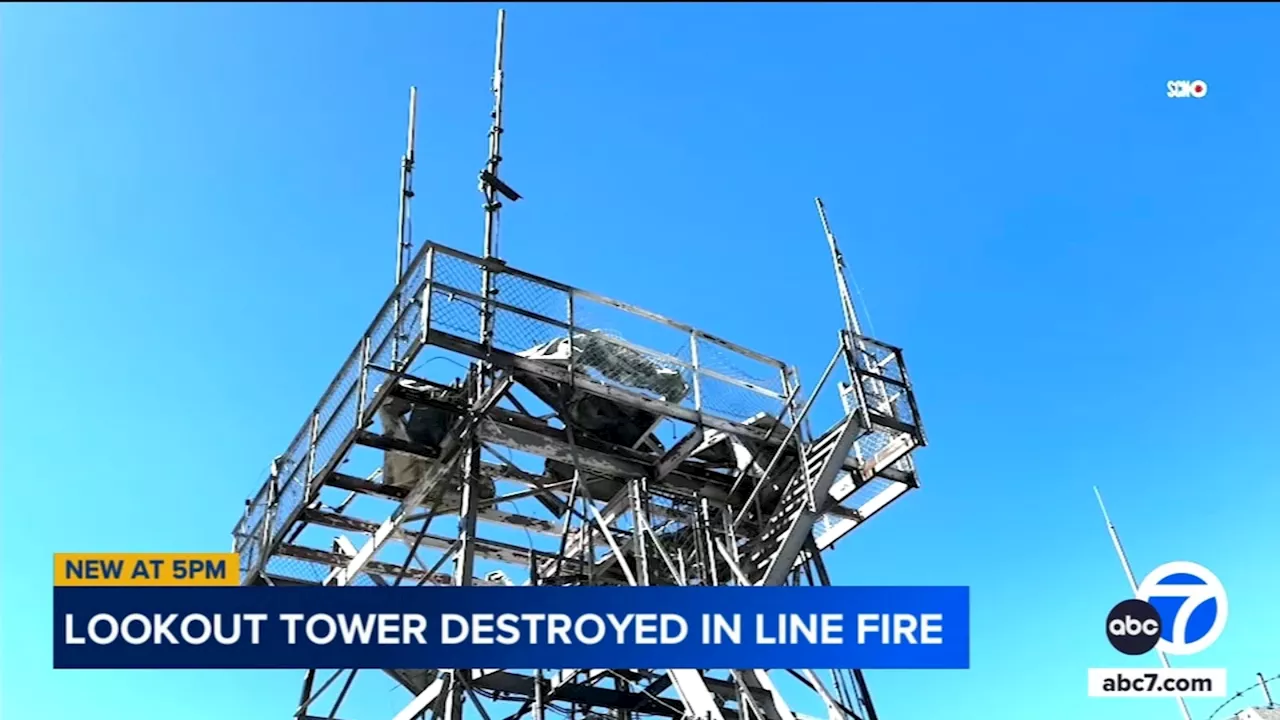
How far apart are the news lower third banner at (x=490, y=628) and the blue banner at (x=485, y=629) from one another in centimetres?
1

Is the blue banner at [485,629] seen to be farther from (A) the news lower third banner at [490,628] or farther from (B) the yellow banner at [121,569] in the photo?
(B) the yellow banner at [121,569]

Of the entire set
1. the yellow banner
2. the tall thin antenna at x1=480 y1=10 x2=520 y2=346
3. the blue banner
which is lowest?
the blue banner

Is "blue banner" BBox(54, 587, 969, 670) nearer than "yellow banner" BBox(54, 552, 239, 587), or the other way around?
"blue banner" BBox(54, 587, 969, 670)

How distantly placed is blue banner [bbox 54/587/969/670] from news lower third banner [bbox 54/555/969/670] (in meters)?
0.01

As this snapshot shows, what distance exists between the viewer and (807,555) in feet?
50.0

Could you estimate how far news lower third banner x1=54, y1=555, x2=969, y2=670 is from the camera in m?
12.4

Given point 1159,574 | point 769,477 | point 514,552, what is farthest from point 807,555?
point 1159,574

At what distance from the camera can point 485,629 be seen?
12555 mm

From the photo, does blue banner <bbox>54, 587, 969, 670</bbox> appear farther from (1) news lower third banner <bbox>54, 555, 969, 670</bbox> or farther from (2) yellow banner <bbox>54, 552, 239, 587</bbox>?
(2) yellow banner <bbox>54, 552, 239, 587</bbox>

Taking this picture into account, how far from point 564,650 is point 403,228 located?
258 inches

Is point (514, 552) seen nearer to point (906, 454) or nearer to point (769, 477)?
point (769, 477)

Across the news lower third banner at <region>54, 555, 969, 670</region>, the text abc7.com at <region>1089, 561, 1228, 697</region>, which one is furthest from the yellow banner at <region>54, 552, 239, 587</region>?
the text abc7.com at <region>1089, 561, 1228, 697</region>

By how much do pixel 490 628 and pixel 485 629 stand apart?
0.06m

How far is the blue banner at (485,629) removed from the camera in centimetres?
1244
